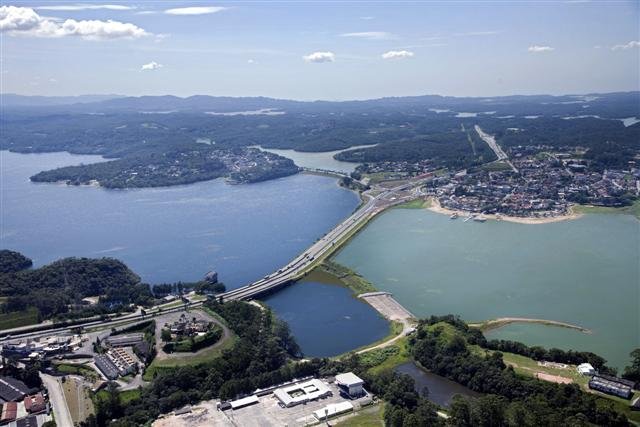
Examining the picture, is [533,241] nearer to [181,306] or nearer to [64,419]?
[181,306]

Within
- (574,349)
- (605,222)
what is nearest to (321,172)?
(605,222)

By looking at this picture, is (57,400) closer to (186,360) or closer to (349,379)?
(186,360)

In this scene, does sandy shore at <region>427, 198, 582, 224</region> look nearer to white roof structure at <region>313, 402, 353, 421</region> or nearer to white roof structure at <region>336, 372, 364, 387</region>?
white roof structure at <region>336, 372, 364, 387</region>

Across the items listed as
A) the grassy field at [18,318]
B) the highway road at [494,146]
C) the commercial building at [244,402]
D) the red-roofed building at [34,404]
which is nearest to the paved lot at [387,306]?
the commercial building at [244,402]

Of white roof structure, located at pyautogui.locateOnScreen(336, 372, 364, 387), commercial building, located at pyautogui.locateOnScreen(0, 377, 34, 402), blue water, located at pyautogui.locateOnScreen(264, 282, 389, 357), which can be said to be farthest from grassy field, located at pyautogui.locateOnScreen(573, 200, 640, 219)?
commercial building, located at pyautogui.locateOnScreen(0, 377, 34, 402)

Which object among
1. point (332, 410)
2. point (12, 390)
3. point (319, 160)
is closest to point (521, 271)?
point (332, 410)

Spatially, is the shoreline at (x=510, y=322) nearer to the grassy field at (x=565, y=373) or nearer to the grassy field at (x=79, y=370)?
the grassy field at (x=565, y=373)
